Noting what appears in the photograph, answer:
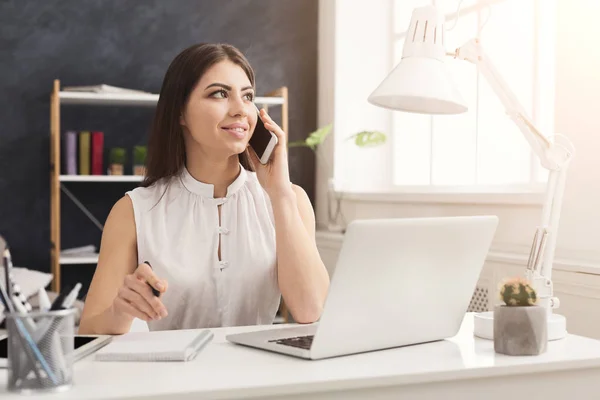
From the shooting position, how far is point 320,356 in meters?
1.21

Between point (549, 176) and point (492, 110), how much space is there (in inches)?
67.3

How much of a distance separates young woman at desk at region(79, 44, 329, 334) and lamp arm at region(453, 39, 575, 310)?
1.80ft

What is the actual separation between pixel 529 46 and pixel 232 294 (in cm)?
169

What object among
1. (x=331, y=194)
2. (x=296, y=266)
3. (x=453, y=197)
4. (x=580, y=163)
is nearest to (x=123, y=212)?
(x=296, y=266)

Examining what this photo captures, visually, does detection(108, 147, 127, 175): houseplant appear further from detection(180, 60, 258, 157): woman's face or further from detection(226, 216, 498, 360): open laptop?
detection(226, 216, 498, 360): open laptop

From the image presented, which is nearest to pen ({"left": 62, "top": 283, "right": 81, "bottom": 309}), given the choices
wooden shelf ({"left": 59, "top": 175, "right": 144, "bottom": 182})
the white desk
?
the white desk

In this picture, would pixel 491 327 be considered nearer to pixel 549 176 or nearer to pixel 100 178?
pixel 549 176

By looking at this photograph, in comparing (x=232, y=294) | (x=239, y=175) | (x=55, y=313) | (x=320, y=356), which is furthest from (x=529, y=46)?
(x=55, y=313)

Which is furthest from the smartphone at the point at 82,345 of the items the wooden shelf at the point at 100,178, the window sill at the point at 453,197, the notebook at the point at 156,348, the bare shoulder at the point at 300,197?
the wooden shelf at the point at 100,178

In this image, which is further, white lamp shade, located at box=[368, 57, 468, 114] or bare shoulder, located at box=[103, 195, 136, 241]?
bare shoulder, located at box=[103, 195, 136, 241]

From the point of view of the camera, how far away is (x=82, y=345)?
1.27 m

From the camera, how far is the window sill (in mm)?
2628

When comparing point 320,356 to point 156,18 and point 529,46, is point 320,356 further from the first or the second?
point 156,18

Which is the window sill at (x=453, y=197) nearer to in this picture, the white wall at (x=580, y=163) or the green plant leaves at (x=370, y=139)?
the white wall at (x=580, y=163)
